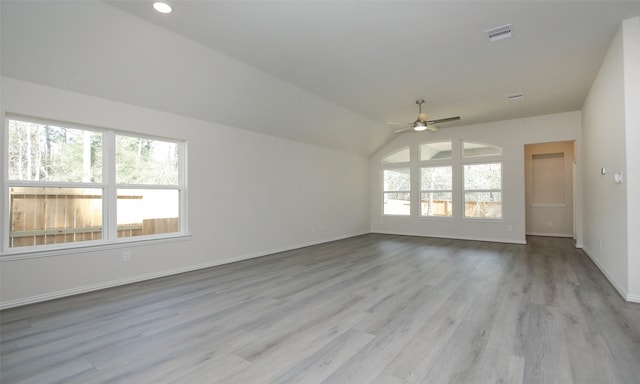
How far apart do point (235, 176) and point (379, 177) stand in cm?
507

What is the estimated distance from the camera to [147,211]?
4391mm

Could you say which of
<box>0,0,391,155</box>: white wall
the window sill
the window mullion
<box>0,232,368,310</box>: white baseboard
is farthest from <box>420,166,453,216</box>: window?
the window mullion

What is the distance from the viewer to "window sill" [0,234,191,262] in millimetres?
3166

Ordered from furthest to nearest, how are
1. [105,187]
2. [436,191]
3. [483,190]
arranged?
[436,191] < [483,190] < [105,187]

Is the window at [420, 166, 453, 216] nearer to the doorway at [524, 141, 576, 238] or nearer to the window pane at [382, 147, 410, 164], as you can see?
the window pane at [382, 147, 410, 164]

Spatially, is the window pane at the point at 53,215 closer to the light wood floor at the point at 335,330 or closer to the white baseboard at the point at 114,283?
the white baseboard at the point at 114,283

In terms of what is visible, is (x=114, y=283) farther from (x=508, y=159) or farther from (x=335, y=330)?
(x=508, y=159)

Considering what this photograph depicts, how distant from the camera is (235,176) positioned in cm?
538

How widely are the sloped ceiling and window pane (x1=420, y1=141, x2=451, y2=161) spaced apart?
248 centimetres

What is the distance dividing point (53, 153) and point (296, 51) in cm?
318

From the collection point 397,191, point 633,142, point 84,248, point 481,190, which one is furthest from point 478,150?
point 84,248

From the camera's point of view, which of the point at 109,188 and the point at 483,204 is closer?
the point at 109,188

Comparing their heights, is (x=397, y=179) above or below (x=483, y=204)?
above

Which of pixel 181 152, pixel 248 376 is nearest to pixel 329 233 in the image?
pixel 181 152
